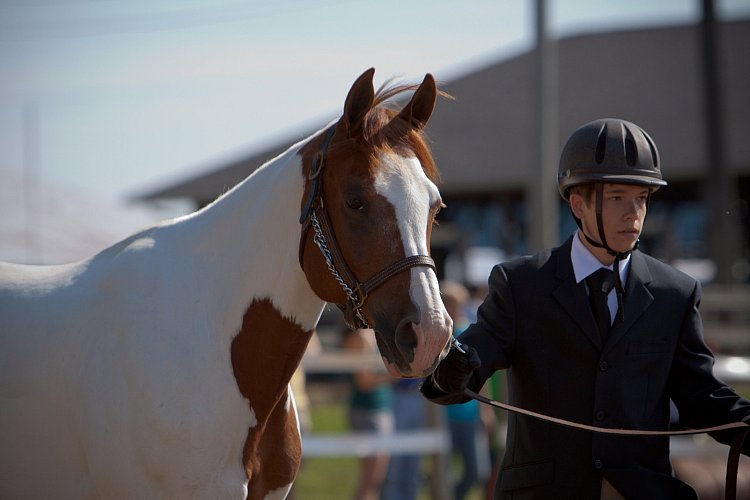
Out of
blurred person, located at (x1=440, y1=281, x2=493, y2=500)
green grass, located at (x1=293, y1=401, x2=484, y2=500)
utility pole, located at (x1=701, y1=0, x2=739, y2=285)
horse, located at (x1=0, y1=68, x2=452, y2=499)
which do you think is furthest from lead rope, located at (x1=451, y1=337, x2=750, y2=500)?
utility pole, located at (x1=701, y1=0, x2=739, y2=285)

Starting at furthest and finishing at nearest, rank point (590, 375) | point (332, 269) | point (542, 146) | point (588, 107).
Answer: point (588, 107), point (542, 146), point (590, 375), point (332, 269)

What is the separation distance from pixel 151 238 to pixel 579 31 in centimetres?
2308

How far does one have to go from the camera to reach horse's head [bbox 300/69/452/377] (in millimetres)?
2814

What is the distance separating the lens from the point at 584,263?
3273 millimetres

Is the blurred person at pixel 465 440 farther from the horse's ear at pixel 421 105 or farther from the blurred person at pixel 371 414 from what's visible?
the horse's ear at pixel 421 105

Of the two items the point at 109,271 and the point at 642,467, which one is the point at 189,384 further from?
the point at 642,467

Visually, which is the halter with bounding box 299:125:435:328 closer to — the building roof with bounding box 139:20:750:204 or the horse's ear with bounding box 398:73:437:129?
the horse's ear with bounding box 398:73:437:129

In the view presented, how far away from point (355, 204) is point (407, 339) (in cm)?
51

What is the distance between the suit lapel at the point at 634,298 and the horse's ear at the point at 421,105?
94 centimetres

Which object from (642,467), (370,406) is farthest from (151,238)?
(370,406)

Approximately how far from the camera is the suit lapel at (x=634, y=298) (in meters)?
3.13

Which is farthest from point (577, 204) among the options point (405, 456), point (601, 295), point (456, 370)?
point (405, 456)

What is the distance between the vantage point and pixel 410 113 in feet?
10.6

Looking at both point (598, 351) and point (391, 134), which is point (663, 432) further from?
point (391, 134)
